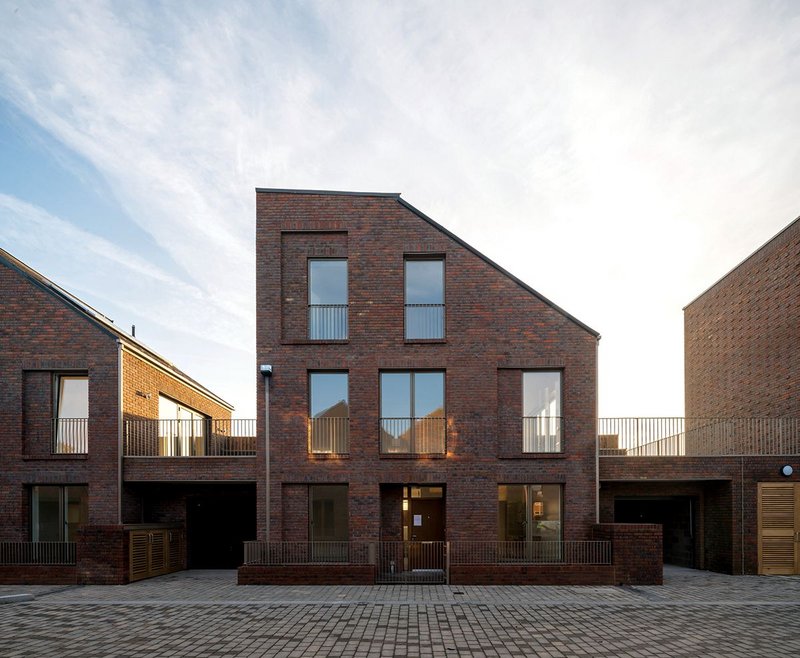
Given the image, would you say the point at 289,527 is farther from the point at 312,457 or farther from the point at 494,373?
the point at 494,373

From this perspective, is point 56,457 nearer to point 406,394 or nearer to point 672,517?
point 406,394

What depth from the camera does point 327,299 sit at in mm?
16109

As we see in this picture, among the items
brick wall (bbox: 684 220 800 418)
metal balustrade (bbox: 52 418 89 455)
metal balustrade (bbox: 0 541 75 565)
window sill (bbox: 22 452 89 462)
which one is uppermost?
brick wall (bbox: 684 220 800 418)

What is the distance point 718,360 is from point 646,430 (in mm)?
7948

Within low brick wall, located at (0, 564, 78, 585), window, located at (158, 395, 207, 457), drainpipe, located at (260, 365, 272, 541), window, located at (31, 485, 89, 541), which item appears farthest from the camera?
window, located at (158, 395, 207, 457)

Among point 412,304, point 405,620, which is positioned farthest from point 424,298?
point 405,620

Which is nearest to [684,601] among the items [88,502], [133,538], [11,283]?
[133,538]

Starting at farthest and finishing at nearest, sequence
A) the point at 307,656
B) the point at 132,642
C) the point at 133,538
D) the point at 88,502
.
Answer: the point at 88,502, the point at 133,538, the point at 132,642, the point at 307,656

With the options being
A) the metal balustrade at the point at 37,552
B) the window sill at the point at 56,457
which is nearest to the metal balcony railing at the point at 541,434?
the window sill at the point at 56,457

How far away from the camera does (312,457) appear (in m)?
15.5

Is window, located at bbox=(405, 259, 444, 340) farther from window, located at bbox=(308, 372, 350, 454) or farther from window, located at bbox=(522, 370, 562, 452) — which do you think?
window, located at bbox=(522, 370, 562, 452)

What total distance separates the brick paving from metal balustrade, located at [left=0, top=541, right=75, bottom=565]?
3.67ft

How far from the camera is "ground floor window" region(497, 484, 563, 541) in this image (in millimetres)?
15398

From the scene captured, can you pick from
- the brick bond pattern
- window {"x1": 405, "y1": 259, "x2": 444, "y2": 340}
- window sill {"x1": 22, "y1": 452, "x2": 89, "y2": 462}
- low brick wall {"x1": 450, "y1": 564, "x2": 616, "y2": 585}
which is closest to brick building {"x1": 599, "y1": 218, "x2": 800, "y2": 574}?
the brick bond pattern
